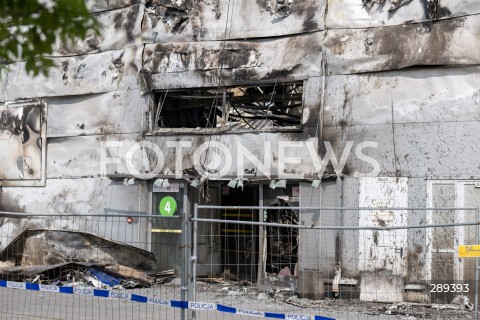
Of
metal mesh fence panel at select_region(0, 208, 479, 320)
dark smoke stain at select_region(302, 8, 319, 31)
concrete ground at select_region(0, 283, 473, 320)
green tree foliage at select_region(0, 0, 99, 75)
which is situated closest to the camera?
green tree foliage at select_region(0, 0, 99, 75)

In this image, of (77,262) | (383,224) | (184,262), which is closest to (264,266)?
(383,224)

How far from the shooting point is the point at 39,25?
15.8 ft

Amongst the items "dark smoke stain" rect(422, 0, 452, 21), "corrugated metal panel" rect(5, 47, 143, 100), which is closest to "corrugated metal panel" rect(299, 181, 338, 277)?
"dark smoke stain" rect(422, 0, 452, 21)

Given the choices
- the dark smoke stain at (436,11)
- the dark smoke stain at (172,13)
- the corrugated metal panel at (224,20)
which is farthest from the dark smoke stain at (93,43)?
the dark smoke stain at (436,11)

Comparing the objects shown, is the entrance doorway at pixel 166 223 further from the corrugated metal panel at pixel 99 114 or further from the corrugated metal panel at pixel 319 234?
the corrugated metal panel at pixel 319 234

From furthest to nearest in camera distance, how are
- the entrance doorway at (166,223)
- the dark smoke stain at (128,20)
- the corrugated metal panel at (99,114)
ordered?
the dark smoke stain at (128,20)
the corrugated metal panel at (99,114)
the entrance doorway at (166,223)

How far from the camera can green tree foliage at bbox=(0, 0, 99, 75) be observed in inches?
184

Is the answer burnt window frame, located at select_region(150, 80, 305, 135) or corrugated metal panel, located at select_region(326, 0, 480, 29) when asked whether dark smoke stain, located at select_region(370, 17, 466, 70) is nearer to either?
corrugated metal panel, located at select_region(326, 0, 480, 29)

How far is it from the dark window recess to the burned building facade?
5 centimetres

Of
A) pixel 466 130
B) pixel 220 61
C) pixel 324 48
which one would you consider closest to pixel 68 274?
pixel 220 61

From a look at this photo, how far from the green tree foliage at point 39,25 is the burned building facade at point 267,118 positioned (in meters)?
10.2

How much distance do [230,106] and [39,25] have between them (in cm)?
1206

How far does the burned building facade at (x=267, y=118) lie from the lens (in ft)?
46.9

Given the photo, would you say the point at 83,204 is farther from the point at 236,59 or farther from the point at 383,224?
the point at 383,224
